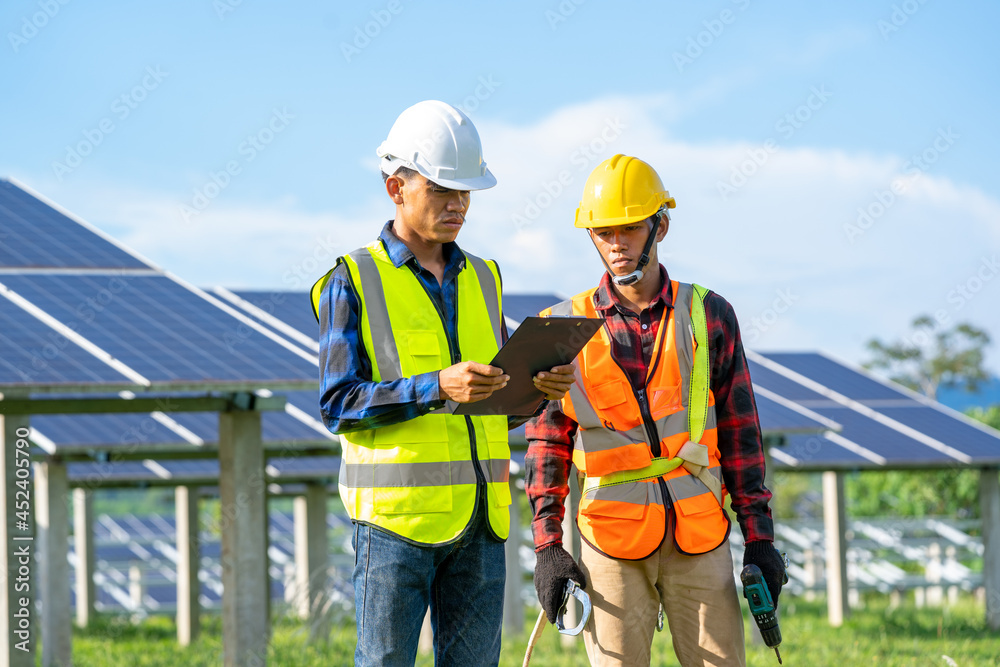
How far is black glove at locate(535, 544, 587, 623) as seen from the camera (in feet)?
13.0

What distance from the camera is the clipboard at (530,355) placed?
3299 millimetres

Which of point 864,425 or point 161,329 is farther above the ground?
point 161,329

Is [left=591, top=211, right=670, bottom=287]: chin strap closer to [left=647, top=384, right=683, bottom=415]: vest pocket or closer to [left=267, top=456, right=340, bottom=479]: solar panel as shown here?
[left=647, top=384, right=683, bottom=415]: vest pocket

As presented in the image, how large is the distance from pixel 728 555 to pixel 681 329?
2.49 ft

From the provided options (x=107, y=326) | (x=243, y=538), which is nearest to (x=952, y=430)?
(x=243, y=538)

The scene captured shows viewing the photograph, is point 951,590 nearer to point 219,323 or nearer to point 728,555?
point 219,323

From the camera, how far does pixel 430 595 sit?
3680 mm

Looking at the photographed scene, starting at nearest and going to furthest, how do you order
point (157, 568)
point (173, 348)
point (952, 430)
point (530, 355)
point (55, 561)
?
point (530, 355), point (173, 348), point (55, 561), point (952, 430), point (157, 568)

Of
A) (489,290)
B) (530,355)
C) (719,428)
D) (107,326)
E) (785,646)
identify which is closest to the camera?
(530,355)

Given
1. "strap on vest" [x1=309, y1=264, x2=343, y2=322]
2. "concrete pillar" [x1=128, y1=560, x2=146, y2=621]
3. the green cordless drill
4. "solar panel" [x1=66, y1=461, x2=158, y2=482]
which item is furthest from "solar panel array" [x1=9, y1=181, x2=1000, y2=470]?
"concrete pillar" [x1=128, y1=560, x2=146, y2=621]

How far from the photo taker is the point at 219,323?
30.5ft

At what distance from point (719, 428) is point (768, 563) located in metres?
0.47

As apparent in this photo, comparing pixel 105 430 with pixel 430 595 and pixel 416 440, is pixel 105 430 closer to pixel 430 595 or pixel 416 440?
pixel 430 595

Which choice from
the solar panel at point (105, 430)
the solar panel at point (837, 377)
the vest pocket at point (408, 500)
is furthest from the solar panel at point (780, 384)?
the vest pocket at point (408, 500)
